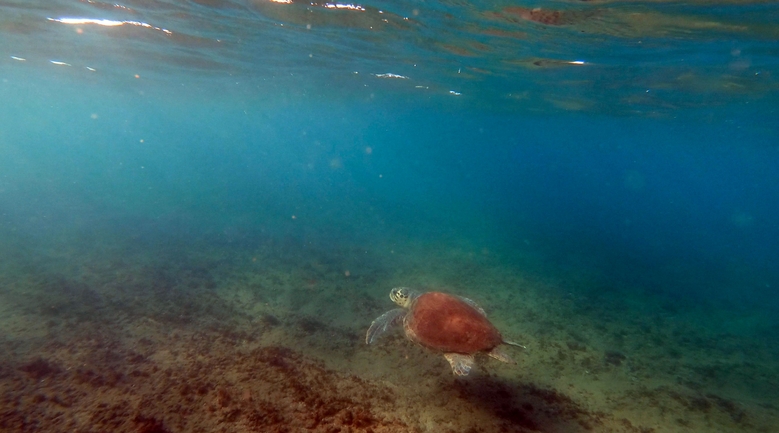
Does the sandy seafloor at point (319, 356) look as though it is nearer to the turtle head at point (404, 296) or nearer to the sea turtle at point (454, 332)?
the sea turtle at point (454, 332)

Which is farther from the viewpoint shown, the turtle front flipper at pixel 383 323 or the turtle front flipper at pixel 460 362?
the turtle front flipper at pixel 383 323

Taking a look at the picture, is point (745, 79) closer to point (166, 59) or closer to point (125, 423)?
point (125, 423)

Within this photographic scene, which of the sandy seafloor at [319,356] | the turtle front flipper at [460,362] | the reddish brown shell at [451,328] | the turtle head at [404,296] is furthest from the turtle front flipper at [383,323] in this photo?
the turtle front flipper at [460,362]

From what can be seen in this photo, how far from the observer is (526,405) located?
17.9 ft

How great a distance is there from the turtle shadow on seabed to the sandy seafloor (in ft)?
0.09

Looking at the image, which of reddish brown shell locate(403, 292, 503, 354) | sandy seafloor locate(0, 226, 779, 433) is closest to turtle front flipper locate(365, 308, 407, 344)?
sandy seafloor locate(0, 226, 779, 433)

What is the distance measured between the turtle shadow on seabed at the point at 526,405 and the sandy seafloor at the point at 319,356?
29mm

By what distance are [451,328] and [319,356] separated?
2717mm

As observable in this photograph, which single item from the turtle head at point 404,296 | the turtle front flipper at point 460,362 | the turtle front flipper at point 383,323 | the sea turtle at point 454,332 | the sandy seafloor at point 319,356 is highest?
the sea turtle at point 454,332

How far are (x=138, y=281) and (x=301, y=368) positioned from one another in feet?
19.9

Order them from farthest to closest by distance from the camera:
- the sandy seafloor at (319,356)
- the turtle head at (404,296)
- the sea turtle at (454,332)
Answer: the turtle head at (404,296) < the sea turtle at (454,332) < the sandy seafloor at (319,356)

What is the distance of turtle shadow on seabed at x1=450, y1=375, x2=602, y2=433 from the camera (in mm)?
5054

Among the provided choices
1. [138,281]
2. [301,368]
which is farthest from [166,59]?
[301,368]

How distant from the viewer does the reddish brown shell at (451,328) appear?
195 inches
